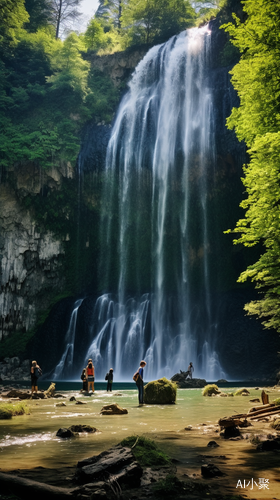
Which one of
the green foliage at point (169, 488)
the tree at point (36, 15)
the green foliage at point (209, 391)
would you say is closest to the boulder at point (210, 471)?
the green foliage at point (169, 488)

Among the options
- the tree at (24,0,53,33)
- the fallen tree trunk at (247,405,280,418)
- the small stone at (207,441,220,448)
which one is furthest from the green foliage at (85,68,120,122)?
the small stone at (207,441,220,448)

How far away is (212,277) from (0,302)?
17.6 meters

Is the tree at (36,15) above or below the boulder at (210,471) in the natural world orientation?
above

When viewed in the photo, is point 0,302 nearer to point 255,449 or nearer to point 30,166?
point 30,166

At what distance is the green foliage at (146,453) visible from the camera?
14.6ft

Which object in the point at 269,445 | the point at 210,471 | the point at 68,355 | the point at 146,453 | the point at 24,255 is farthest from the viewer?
the point at 24,255

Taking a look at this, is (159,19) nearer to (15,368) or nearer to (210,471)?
(15,368)

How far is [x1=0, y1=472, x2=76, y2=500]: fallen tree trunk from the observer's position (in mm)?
3111

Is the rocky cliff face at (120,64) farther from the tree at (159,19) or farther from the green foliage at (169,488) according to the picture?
the green foliage at (169,488)

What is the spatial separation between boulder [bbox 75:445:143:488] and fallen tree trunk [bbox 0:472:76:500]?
1.82ft

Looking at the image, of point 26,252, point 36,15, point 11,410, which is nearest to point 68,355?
point 26,252

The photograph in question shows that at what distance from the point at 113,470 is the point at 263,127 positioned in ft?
31.9

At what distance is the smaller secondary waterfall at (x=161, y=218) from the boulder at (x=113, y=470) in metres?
26.8

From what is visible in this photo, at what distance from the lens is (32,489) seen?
10.4ft
